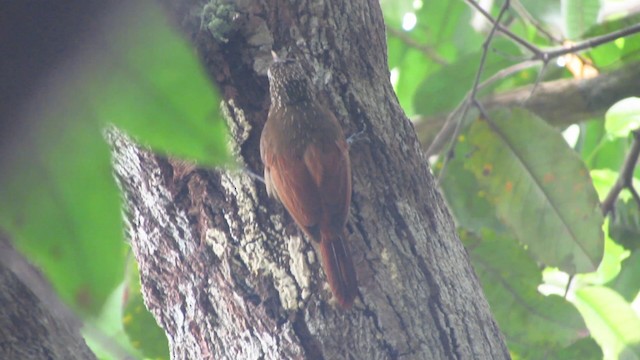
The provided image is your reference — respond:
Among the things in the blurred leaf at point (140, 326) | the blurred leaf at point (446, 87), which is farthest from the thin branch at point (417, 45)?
the blurred leaf at point (140, 326)

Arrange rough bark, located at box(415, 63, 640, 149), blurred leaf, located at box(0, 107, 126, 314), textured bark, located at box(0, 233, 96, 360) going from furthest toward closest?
rough bark, located at box(415, 63, 640, 149)
textured bark, located at box(0, 233, 96, 360)
blurred leaf, located at box(0, 107, 126, 314)

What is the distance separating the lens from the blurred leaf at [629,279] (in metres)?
2.53

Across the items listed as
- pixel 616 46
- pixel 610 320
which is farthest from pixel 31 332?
pixel 616 46

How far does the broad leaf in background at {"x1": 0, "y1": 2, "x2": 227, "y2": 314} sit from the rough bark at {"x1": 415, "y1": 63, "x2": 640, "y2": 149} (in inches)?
86.5

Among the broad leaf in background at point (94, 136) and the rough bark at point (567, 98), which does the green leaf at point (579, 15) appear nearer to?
the rough bark at point (567, 98)

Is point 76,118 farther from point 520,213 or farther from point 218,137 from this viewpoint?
point 520,213

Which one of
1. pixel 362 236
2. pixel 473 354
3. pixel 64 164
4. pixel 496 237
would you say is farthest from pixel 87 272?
pixel 496 237

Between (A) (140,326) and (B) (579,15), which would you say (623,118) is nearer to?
(B) (579,15)

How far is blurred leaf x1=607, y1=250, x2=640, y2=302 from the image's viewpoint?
2.53 m

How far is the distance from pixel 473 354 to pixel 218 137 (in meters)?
1.08

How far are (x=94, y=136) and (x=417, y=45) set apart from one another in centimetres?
291

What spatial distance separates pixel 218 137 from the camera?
0.89ft

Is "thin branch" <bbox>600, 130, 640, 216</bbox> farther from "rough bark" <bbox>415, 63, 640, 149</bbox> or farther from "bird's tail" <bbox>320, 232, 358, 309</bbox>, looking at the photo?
"bird's tail" <bbox>320, 232, 358, 309</bbox>

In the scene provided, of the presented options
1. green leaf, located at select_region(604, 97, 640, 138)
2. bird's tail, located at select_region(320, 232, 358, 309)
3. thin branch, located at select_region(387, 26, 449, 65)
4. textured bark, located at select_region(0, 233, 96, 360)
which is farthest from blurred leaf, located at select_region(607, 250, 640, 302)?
textured bark, located at select_region(0, 233, 96, 360)
